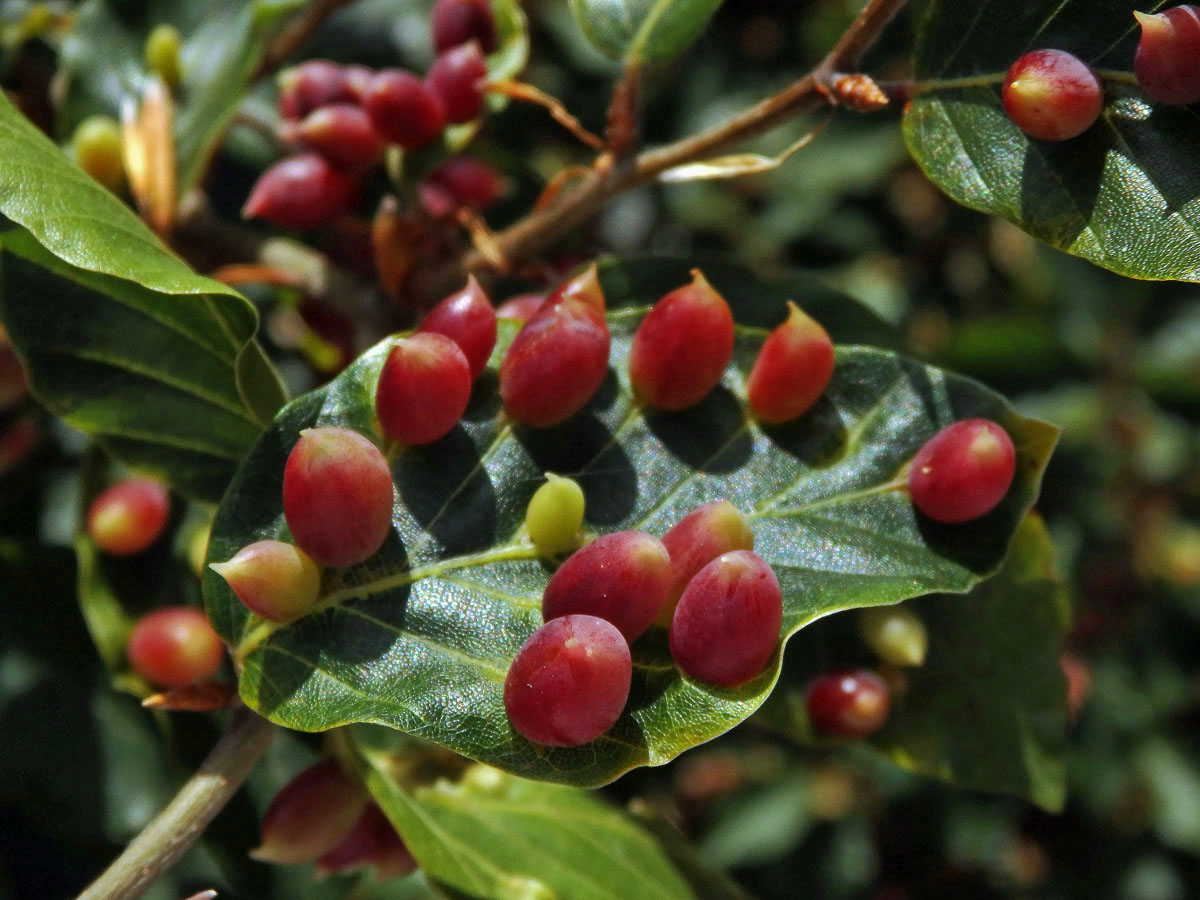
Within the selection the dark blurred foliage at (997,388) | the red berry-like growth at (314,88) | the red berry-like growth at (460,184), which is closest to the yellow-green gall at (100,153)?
the red berry-like growth at (314,88)

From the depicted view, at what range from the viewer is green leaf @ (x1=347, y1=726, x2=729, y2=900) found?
2.46ft

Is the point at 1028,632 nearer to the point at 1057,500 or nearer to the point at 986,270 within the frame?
the point at 1057,500

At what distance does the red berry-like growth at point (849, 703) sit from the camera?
32.0 inches

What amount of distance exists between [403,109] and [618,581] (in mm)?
473

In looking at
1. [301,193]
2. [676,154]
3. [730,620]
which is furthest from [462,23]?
[730,620]

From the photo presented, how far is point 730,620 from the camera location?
59cm

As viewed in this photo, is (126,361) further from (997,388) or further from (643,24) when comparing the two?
(997,388)

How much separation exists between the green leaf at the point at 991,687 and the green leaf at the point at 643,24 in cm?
44

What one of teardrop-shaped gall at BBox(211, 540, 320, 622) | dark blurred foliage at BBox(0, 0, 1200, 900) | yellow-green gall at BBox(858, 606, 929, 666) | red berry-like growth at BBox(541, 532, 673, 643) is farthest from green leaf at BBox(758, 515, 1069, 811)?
dark blurred foliage at BBox(0, 0, 1200, 900)

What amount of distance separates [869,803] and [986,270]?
35.2 inches

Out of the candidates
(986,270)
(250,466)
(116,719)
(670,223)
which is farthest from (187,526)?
(986,270)

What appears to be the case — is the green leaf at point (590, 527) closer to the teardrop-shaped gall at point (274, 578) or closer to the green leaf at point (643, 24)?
the teardrop-shaped gall at point (274, 578)

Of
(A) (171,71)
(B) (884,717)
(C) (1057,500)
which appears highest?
(A) (171,71)

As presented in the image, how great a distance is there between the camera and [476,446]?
681 mm
